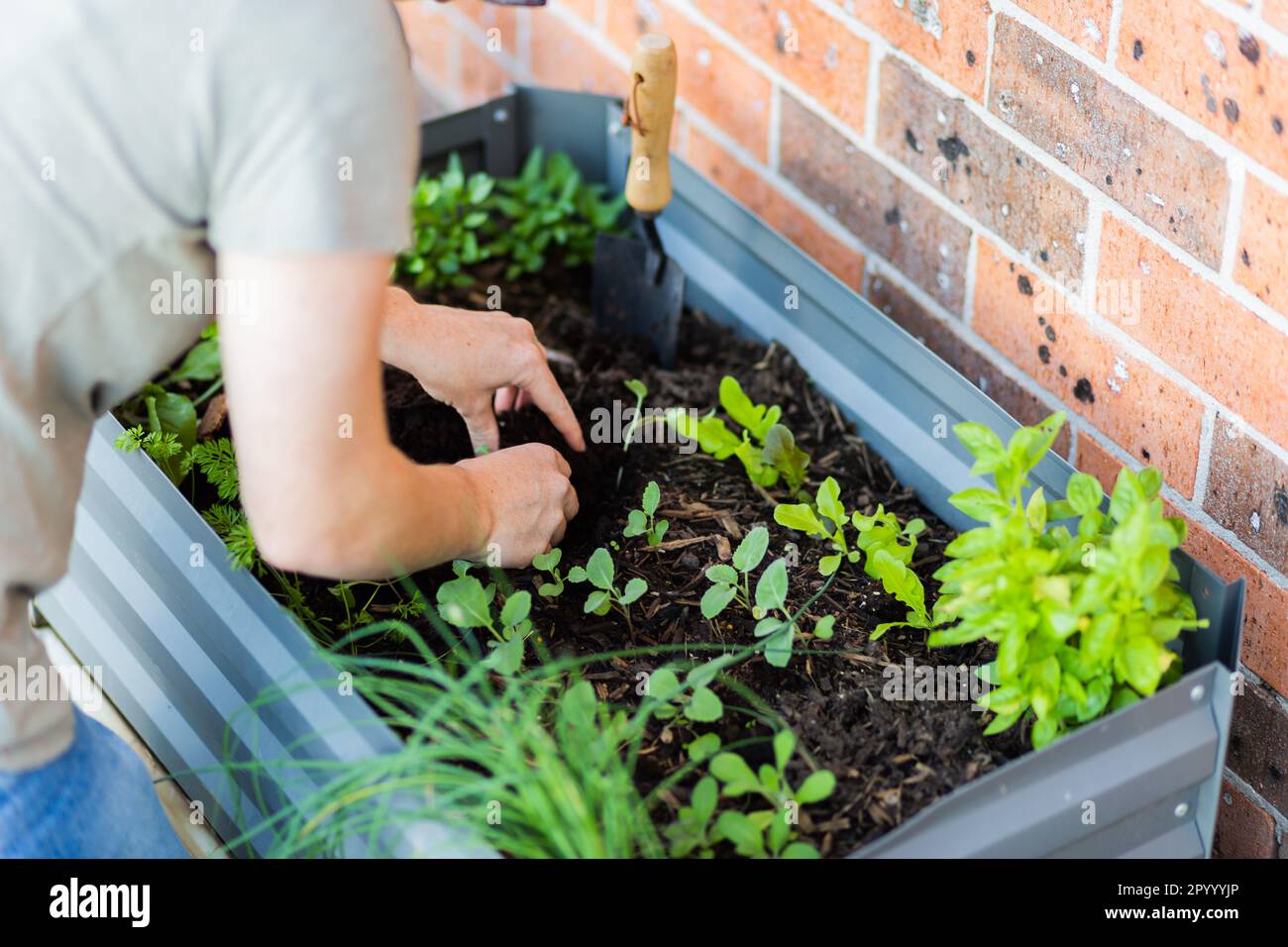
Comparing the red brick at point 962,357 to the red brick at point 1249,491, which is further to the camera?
the red brick at point 962,357

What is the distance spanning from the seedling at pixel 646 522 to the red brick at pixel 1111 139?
556mm

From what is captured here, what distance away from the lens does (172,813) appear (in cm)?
171

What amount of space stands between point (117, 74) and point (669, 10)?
4.12 feet

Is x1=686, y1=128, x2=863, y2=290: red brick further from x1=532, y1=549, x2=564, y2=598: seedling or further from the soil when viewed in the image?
x1=532, y1=549, x2=564, y2=598: seedling

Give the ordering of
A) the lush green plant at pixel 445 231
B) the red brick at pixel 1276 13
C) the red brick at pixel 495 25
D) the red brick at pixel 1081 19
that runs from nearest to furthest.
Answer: the red brick at pixel 1276 13 → the red brick at pixel 1081 19 → the lush green plant at pixel 445 231 → the red brick at pixel 495 25

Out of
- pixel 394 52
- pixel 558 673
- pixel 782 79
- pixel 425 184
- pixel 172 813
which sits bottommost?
pixel 172 813

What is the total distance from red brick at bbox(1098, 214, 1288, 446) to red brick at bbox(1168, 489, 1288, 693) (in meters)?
0.15

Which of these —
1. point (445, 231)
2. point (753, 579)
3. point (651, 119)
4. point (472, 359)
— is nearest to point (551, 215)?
point (445, 231)

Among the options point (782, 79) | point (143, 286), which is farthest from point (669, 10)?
point (143, 286)

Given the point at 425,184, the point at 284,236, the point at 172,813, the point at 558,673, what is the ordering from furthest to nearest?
the point at 425,184, the point at 172,813, the point at 558,673, the point at 284,236

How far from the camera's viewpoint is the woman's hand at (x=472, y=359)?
4.97 feet

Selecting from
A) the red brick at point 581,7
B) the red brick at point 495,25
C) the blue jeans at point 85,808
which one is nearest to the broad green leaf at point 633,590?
the blue jeans at point 85,808

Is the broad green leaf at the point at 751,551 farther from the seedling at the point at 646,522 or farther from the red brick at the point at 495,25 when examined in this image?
the red brick at the point at 495,25
